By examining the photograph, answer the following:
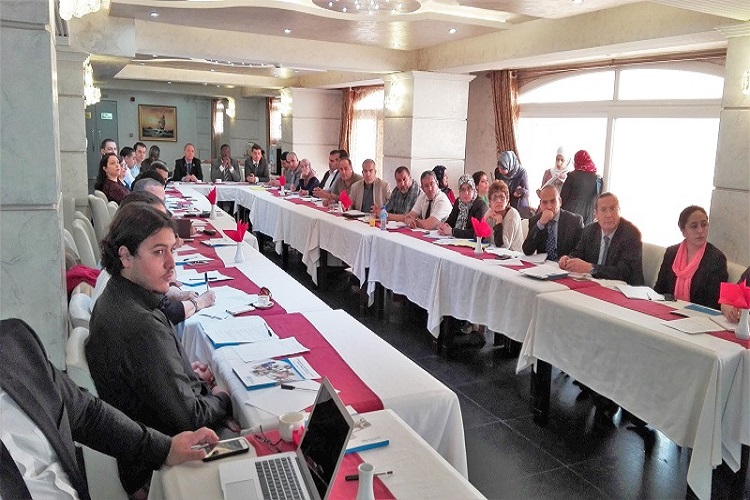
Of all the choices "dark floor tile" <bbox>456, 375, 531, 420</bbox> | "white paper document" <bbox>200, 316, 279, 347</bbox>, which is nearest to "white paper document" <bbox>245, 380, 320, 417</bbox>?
"white paper document" <bbox>200, 316, 279, 347</bbox>

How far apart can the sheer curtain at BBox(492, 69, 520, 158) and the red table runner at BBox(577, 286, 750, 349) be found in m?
5.28

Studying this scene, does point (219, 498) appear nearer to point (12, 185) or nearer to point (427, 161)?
point (12, 185)

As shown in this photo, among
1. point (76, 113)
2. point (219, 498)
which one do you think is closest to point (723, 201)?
point (219, 498)

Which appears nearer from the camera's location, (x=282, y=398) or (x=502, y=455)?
(x=282, y=398)

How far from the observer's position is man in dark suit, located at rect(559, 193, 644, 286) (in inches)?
150

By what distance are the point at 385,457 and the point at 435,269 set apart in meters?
2.95

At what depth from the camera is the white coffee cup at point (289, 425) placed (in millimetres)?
1685

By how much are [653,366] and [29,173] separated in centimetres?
276

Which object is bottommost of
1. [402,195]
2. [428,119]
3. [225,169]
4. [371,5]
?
[402,195]

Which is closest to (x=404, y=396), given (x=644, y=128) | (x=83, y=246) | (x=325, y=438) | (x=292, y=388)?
(x=292, y=388)

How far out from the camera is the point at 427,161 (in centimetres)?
879

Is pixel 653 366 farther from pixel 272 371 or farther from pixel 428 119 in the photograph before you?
pixel 428 119

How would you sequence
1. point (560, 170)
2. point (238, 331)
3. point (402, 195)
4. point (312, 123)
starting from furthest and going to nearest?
point (312, 123) < point (560, 170) < point (402, 195) < point (238, 331)

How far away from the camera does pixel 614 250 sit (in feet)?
12.6
